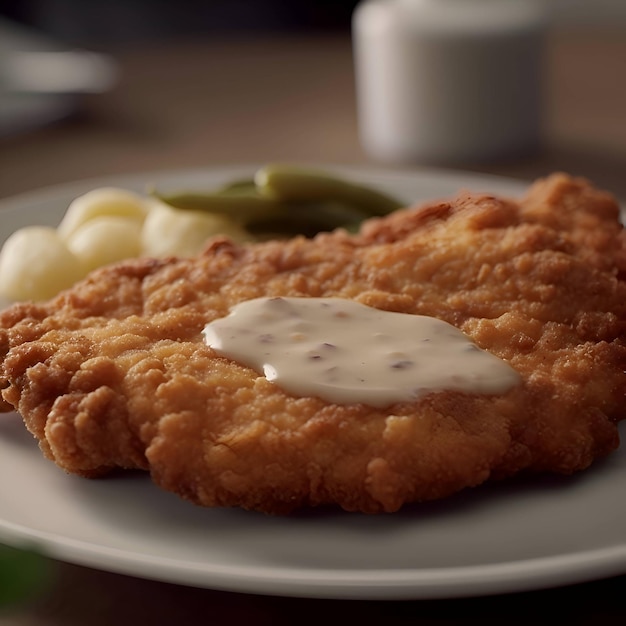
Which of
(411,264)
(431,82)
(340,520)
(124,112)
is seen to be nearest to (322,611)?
(340,520)

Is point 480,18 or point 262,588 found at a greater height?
point 480,18

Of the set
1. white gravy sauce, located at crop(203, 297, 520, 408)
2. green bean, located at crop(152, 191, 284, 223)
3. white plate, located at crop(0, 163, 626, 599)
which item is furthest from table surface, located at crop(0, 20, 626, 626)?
white plate, located at crop(0, 163, 626, 599)

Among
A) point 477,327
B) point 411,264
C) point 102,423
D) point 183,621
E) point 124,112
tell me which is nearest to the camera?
point 183,621

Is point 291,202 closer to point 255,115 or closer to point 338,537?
point 338,537

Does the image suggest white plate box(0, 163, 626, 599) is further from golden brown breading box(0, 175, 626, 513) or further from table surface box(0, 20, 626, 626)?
table surface box(0, 20, 626, 626)

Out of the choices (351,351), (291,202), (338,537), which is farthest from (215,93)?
(338,537)

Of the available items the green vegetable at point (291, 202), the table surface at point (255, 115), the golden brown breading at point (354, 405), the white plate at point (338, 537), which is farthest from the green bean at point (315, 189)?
the white plate at point (338, 537)

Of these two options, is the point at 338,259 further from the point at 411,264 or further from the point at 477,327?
the point at 477,327
